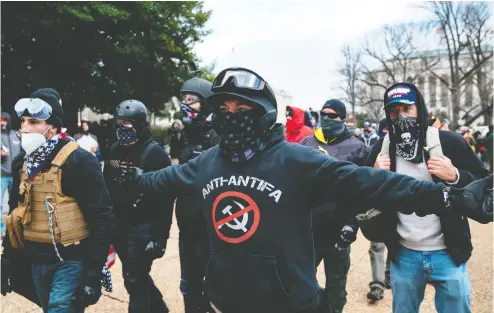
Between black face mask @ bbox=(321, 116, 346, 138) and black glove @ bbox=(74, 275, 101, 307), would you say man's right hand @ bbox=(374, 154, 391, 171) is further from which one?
black glove @ bbox=(74, 275, 101, 307)

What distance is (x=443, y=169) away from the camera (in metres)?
2.39

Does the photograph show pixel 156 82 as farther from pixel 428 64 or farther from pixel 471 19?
pixel 428 64

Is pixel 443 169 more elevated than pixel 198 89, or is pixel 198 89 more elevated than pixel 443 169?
pixel 198 89

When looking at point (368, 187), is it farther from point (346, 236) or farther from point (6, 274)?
point (6, 274)

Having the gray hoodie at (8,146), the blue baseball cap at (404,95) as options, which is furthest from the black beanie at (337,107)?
the gray hoodie at (8,146)

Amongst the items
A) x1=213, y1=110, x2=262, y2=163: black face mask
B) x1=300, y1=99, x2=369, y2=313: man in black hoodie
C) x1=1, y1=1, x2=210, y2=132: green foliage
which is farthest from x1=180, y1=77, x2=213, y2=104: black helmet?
x1=1, y1=1, x2=210, y2=132: green foliage

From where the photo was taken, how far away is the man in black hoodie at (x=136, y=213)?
3.72 meters

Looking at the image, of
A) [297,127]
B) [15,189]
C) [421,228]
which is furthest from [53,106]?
[297,127]

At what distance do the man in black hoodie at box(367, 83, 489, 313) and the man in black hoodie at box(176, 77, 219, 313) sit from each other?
4.81ft

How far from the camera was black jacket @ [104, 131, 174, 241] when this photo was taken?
373 cm

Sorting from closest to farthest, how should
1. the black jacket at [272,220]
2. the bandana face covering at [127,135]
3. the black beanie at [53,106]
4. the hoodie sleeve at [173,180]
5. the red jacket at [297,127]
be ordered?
the black jacket at [272,220]
the hoodie sleeve at [173,180]
the black beanie at [53,106]
the bandana face covering at [127,135]
the red jacket at [297,127]

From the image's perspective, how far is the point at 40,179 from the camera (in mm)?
2896

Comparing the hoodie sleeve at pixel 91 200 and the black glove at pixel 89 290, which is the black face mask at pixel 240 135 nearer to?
the hoodie sleeve at pixel 91 200

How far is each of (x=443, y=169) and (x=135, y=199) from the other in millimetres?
2424
